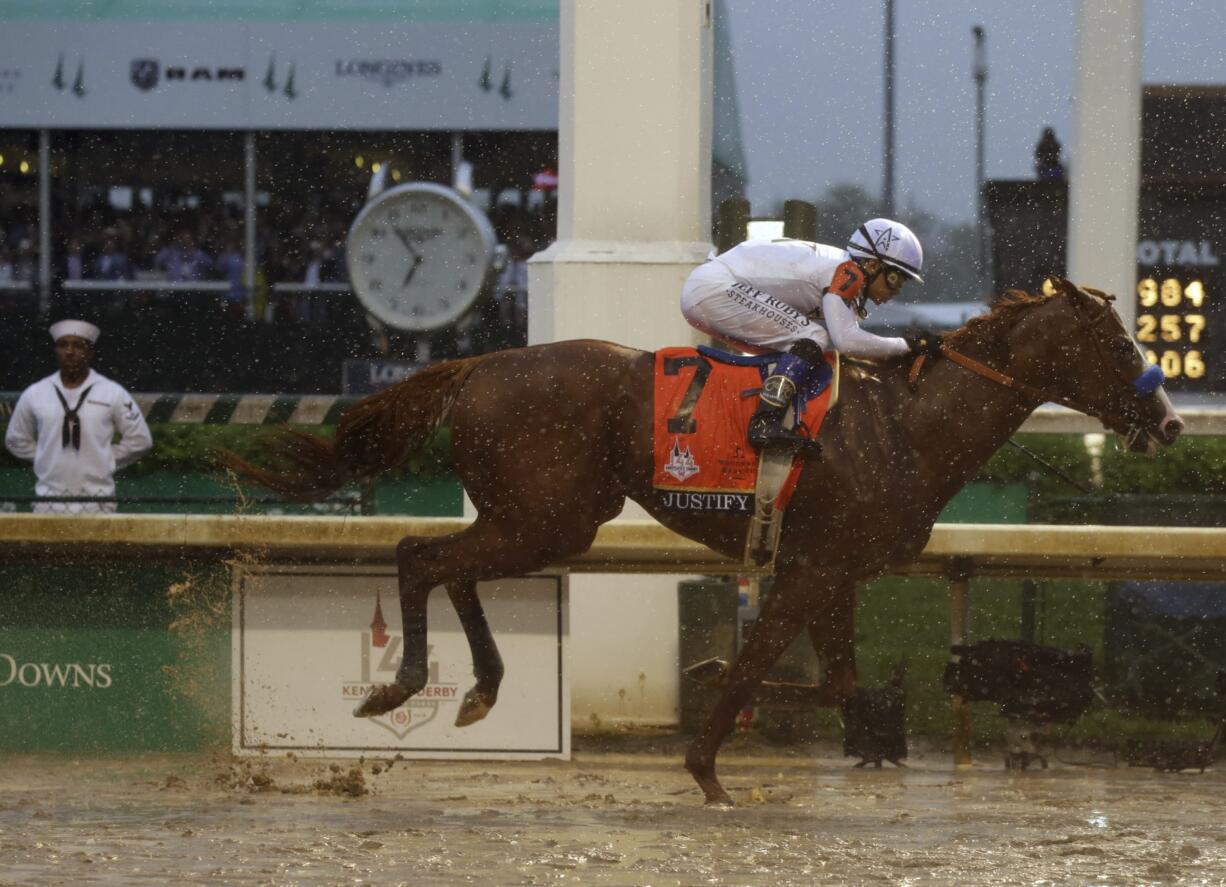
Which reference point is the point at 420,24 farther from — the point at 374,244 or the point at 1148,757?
the point at 1148,757

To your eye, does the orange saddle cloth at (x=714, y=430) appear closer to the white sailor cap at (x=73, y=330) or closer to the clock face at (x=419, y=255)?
the white sailor cap at (x=73, y=330)

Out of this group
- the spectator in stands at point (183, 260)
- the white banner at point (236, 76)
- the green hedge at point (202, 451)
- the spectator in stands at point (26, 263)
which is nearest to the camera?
the green hedge at point (202, 451)

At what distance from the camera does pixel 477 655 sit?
768 cm

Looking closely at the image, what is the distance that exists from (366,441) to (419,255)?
7717 mm

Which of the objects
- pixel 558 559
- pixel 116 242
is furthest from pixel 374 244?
pixel 558 559

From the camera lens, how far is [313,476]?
7.98 metres

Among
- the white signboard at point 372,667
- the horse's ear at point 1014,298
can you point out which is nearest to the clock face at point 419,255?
the white signboard at point 372,667

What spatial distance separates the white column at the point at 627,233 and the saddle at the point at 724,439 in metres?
2.07

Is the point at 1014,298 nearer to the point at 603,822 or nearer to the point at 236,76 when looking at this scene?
the point at 603,822

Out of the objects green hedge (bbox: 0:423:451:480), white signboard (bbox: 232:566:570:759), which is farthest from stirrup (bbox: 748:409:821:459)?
green hedge (bbox: 0:423:451:480)

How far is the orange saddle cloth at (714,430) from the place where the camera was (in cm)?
738

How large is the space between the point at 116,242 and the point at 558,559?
1242 centimetres

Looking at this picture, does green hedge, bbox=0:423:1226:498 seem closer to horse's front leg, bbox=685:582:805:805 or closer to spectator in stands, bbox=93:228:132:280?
horse's front leg, bbox=685:582:805:805

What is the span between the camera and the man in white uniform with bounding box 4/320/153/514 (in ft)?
32.2
